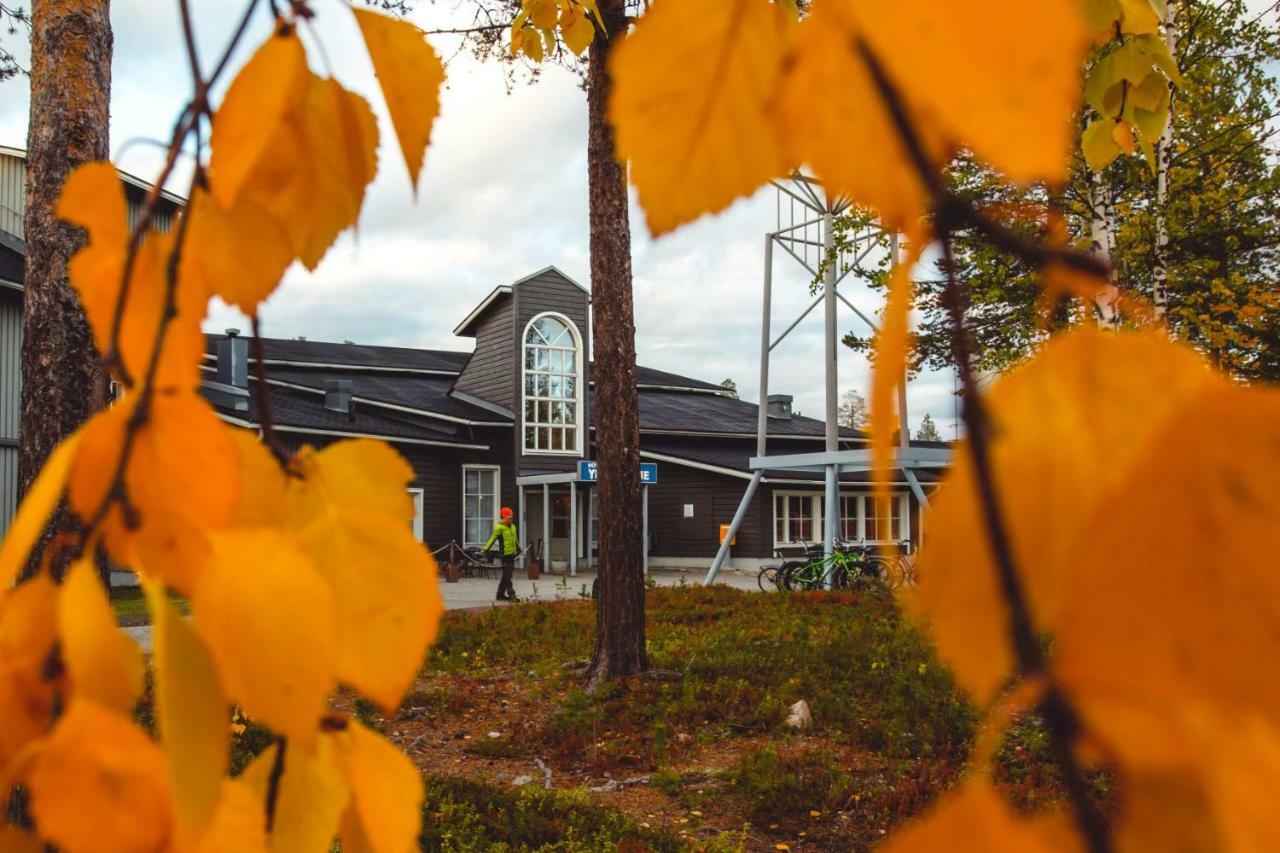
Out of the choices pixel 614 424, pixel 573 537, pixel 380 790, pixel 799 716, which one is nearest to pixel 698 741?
pixel 799 716

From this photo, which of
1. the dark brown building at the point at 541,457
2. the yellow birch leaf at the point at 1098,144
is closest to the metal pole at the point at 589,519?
the dark brown building at the point at 541,457

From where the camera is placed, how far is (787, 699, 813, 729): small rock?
4422mm

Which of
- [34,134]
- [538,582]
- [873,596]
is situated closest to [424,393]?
[538,582]

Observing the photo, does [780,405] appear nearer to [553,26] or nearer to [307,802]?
[553,26]

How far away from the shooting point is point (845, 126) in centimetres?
19

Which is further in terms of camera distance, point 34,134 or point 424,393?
point 424,393

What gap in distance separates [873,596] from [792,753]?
4.66 m

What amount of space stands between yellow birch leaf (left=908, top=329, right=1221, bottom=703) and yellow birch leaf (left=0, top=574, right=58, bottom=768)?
0.74 ft

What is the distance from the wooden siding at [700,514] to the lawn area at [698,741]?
8.68m

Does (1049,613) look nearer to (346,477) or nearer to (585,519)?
(346,477)

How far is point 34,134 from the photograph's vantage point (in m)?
1.94

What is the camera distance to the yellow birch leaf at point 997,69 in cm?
14

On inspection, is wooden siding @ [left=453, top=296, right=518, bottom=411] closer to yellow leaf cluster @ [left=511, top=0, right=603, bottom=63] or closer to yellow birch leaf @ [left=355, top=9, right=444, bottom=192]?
yellow leaf cluster @ [left=511, top=0, right=603, bottom=63]

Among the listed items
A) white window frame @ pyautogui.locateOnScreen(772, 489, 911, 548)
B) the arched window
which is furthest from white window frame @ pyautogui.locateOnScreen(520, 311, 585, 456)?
white window frame @ pyautogui.locateOnScreen(772, 489, 911, 548)
